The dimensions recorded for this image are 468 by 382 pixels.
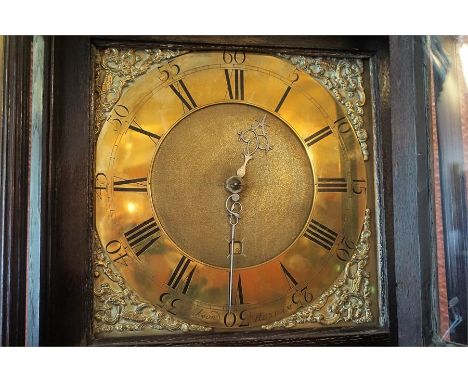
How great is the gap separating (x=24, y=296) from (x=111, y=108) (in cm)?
55

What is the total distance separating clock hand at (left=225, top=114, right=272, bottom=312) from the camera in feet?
A: 5.14

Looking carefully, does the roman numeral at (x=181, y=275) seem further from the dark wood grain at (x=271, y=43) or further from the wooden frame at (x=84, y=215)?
the dark wood grain at (x=271, y=43)

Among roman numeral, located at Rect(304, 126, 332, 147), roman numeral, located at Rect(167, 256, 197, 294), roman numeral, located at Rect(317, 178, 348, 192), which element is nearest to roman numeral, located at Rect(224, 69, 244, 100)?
roman numeral, located at Rect(304, 126, 332, 147)

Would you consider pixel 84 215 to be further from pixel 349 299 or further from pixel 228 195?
pixel 349 299

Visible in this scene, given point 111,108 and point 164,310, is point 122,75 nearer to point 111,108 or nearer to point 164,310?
point 111,108

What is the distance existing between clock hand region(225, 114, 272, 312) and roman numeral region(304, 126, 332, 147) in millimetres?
119

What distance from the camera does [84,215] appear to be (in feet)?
4.90

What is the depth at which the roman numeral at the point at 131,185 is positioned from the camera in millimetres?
1540

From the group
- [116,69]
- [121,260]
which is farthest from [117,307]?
[116,69]

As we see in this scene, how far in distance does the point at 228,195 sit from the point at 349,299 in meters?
0.47

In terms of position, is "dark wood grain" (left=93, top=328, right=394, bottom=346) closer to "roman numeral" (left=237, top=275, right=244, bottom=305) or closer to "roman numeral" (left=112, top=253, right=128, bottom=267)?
"roman numeral" (left=237, top=275, right=244, bottom=305)

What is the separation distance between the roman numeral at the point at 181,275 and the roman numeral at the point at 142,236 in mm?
98

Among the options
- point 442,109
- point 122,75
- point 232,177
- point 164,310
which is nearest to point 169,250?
point 164,310

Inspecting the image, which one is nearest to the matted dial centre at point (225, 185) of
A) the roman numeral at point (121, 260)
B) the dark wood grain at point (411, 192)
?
the roman numeral at point (121, 260)
